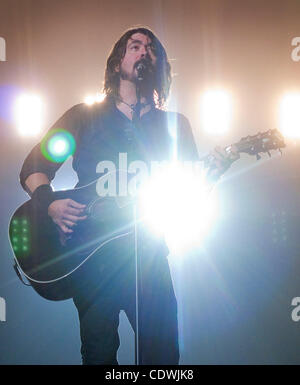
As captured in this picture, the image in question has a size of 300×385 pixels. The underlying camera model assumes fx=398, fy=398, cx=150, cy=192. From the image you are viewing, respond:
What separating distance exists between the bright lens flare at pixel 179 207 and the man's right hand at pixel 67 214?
0.29m

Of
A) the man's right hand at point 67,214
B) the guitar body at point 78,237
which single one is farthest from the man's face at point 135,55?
the man's right hand at point 67,214

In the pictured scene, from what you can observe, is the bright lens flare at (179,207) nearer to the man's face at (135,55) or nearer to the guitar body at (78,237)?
the guitar body at (78,237)

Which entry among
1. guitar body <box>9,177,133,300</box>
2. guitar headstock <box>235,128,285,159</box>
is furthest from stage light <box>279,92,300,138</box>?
guitar body <box>9,177,133,300</box>

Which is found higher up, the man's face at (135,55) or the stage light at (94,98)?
the man's face at (135,55)

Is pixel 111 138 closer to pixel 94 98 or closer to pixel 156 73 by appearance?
pixel 94 98

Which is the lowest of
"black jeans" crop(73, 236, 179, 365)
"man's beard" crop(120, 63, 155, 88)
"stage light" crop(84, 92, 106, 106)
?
"black jeans" crop(73, 236, 179, 365)

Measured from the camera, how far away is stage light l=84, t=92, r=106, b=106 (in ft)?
5.93

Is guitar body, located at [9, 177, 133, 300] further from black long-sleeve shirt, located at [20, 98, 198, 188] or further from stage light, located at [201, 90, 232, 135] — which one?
stage light, located at [201, 90, 232, 135]

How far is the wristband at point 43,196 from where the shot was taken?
1689 mm

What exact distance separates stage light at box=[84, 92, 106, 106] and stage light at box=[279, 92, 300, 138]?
823mm

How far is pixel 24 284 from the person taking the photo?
174 centimetres

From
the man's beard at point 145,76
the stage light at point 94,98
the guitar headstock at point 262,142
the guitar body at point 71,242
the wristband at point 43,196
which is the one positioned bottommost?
the guitar body at point 71,242

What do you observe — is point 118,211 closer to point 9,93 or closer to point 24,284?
point 24,284
